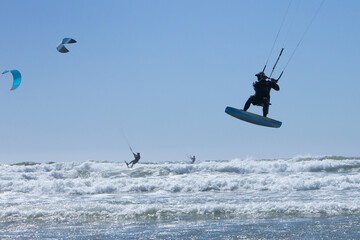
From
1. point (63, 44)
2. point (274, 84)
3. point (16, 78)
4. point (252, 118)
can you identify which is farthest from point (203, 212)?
point (16, 78)

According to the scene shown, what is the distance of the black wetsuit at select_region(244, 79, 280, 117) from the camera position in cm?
1418

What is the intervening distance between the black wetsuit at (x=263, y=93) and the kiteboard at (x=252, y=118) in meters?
0.38

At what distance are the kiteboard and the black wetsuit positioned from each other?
1.25 ft

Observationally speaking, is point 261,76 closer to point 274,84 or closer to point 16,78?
point 274,84

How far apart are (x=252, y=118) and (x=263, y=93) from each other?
117cm

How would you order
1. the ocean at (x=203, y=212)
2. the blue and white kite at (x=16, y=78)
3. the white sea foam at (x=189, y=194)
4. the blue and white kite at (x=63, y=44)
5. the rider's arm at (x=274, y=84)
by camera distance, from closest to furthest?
the ocean at (x=203, y=212)
the white sea foam at (x=189, y=194)
the rider's arm at (x=274, y=84)
the blue and white kite at (x=63, y=44)
the blue and white kite at (x=16, y=78)

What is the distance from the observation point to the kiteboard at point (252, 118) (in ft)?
49.6

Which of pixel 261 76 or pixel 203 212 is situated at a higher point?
pixel 261 76

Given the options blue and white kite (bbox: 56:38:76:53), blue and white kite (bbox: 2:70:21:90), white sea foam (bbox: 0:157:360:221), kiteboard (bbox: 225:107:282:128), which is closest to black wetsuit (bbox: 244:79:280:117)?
kiteboard (bbox: 225:107:282:128)

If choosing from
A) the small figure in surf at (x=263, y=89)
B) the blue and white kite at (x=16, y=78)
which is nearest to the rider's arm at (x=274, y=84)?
the small figure in surf at (x=263, y=89)

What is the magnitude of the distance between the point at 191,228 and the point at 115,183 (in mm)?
11296

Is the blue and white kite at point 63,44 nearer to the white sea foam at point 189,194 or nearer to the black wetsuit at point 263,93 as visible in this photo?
the white sea foam at point 189,194

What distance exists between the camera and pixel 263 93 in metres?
14.3

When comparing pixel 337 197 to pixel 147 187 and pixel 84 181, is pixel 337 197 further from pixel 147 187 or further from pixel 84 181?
pixel 84 181
